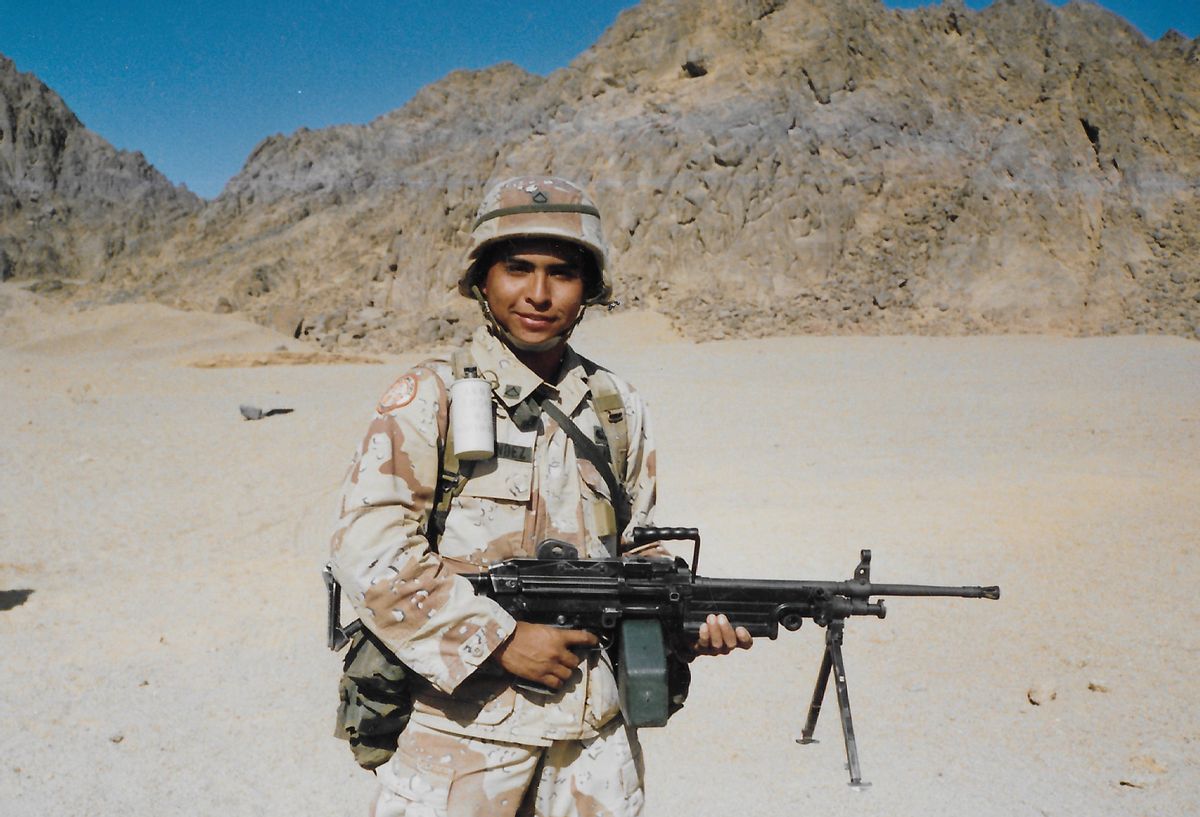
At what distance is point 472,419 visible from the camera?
6.32ft

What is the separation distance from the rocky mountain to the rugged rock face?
20.6 m

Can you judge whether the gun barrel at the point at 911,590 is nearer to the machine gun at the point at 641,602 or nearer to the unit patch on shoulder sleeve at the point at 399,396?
the machine gun at the point at 641,602

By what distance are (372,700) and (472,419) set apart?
69cm

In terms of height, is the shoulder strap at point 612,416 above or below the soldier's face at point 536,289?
below

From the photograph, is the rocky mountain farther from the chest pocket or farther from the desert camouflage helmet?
the chest pocket

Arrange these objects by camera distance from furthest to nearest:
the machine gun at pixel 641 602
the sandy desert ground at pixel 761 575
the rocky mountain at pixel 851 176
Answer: the rocky mountain at pixel 851 176
the sandy desert ground at pixel 761 575
the machine gun at pixel 641 602

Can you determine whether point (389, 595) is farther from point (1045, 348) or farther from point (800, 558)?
point (1045, 348)

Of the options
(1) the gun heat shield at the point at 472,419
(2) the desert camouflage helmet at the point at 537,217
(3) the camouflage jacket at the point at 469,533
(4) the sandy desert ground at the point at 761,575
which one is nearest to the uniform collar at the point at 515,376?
(3) the camouflage jacket at the point at 469,533

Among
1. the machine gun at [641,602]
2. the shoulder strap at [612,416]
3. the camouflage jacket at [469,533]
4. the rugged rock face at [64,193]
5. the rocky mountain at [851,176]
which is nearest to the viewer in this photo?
the camouflage jacket at [469,533]

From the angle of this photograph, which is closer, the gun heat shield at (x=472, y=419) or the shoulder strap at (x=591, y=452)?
the gun heat shield at (x=472, y=419)

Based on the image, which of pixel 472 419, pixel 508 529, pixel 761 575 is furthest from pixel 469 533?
pixel 761 575

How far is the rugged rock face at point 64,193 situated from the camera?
51656 millimetres

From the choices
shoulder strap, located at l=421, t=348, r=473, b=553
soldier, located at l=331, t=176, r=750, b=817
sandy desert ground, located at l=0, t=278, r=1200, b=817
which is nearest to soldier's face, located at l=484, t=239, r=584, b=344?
soldier, located at l=331, t=176, r=750, b=817

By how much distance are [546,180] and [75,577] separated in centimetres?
619
